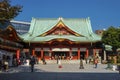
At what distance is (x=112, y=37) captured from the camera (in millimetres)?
56312

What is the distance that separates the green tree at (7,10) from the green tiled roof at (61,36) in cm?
3918

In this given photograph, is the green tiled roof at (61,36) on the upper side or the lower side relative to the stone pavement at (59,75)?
upper

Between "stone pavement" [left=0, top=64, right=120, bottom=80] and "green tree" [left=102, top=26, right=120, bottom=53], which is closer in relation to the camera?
"stone pavement" [left=0, top=64, right=120, bottom=80]

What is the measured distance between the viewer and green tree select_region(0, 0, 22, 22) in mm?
20047

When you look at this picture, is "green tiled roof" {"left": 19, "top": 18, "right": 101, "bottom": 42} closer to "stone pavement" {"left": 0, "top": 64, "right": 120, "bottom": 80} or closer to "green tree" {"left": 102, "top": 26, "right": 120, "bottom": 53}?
"green tree" {"left": 102, "top": 26, "right": 120, "bottom": 53}

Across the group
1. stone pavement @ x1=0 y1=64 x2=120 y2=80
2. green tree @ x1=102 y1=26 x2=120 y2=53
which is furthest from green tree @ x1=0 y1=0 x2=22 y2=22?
green tree @ x1=102 y1=26 x2=120 y2=53

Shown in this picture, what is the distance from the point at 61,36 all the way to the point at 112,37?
10.5 meters

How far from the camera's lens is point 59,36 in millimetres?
61375

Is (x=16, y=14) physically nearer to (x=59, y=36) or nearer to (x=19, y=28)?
(x=59, y=36)

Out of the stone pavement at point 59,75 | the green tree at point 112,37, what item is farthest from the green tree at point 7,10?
the green tree at point 112,37

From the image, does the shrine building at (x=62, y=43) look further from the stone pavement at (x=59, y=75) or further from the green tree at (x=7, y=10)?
the green tree at (x=7, y=10)

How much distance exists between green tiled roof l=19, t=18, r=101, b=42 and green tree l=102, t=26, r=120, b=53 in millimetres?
3179

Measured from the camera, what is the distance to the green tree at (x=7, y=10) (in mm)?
20047

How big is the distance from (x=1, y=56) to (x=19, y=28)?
316ft
